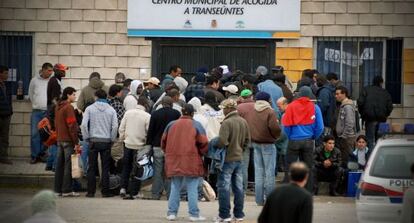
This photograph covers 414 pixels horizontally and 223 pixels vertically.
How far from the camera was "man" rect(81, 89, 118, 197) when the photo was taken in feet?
68.2

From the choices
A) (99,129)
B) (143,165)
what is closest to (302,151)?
(143,165)

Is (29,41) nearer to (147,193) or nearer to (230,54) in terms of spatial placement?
(230,54)

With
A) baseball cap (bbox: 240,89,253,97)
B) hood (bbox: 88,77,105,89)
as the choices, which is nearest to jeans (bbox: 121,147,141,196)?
hood (bbox: 88,77,105,89)

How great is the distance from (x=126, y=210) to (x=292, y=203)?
7.75 metres

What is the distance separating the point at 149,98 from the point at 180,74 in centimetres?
292

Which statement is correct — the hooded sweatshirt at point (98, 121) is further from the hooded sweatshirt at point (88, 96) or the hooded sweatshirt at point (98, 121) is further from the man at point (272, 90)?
the man at point (272, 90)

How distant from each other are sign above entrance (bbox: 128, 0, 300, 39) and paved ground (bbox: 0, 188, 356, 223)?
5.10 meters

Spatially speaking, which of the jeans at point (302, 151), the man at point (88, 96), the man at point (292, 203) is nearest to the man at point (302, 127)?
the jeans at point (302, 151)

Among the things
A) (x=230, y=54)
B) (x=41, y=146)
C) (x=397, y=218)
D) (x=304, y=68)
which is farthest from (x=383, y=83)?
(x=397, y=218)

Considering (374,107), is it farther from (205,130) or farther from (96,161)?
(96,161)

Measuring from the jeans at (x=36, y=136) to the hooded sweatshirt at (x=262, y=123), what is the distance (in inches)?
230

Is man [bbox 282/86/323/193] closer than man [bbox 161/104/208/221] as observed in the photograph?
No

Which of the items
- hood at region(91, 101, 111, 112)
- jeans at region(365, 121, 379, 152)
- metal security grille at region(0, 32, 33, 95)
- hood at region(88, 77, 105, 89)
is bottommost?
jeans at region(365, 121, 379, 152)

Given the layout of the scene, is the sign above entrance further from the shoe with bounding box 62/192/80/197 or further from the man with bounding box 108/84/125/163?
the shoe with bounding box 62/192/80/197
